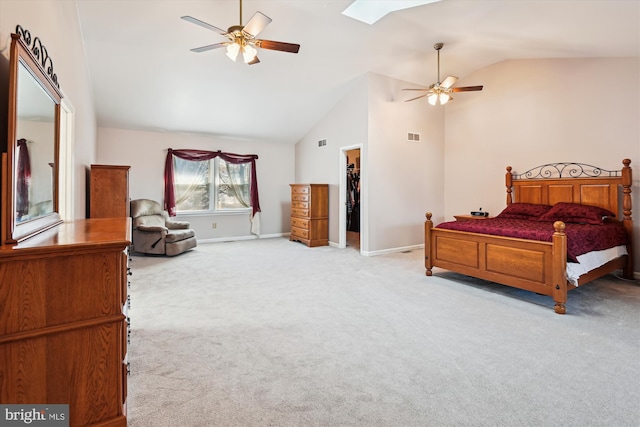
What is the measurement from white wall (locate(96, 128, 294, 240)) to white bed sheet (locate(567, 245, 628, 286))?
6.14 metres

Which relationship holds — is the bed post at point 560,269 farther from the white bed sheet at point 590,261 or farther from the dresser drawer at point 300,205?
the dresser drawer at point 300,205

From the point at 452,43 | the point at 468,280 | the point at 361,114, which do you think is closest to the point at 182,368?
the point at 468,280

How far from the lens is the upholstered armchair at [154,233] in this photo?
5812 mm

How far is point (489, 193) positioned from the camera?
6.13m

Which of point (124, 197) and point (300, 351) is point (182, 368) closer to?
point (300, 351)

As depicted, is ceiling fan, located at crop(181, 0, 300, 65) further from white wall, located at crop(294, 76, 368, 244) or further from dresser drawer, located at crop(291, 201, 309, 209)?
dresser drawer, located at crop(291, 201, 309, 209)

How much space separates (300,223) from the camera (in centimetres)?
729

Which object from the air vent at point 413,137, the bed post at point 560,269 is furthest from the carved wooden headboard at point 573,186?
the bed post at point 560,269

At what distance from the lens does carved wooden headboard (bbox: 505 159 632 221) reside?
4438 millimetres

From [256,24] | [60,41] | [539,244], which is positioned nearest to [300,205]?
[256,24]

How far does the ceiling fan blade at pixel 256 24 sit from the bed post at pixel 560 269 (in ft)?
10.9

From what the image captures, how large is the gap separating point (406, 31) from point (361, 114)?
1.65m

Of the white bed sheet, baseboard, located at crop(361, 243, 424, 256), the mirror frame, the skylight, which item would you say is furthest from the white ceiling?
baseboard, located at crop(361, 243, 424, 256)

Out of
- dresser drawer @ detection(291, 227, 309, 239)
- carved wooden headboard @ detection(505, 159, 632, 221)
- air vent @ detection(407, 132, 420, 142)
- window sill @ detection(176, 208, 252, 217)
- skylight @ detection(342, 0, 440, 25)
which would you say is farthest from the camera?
window sill @ detection(176, 208, 252, 217)
